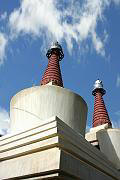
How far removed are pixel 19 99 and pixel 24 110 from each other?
546 millimetres

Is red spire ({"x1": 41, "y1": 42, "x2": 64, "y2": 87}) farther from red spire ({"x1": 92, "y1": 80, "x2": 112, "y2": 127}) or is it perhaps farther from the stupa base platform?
the stupa base platform

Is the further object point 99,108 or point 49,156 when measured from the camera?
point 99,108

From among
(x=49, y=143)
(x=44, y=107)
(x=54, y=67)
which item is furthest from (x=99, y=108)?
(x=49, y=143)

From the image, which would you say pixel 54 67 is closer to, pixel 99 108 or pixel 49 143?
pixel 99 108

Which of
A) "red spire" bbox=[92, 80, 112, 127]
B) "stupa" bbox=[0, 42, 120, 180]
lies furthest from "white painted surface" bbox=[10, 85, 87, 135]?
"red spire" bbox=[92, 80, 112, 127]

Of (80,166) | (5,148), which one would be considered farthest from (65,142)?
(5,148)

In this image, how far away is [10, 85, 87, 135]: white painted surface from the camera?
945 cm

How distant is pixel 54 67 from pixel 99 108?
6.28m

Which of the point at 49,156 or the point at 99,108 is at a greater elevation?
the point at 99,108

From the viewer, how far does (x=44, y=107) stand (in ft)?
31.1

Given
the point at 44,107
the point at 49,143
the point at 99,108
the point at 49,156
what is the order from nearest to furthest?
the point at 49,156, the point at 49,143, the point at 44,107, the point at 99,108

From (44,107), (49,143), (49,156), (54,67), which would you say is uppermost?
(54,67)

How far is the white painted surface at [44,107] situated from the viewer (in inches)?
372

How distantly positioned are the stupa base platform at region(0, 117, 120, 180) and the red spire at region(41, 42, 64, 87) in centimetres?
600
